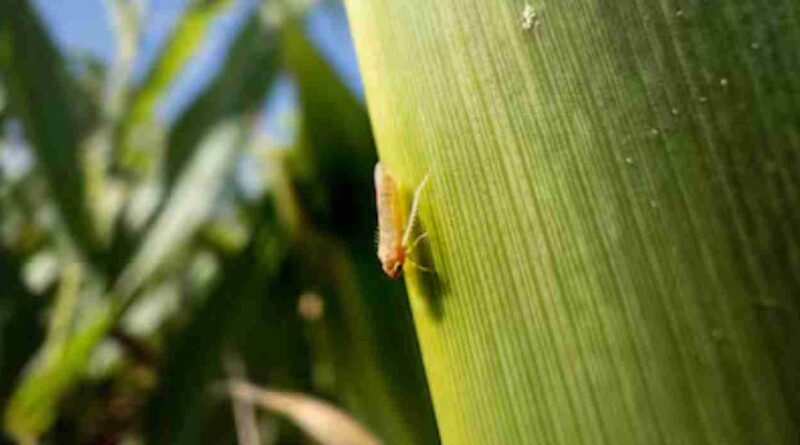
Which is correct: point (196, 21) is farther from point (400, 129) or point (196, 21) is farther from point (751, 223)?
point (751, 223)

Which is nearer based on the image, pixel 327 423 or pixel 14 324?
pixel 327 423

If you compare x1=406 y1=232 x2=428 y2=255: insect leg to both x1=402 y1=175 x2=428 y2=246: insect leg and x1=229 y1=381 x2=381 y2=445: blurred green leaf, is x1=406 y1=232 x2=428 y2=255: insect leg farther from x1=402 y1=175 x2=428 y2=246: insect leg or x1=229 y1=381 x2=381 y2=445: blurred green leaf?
x1=229 y1=381 x2=381 y2=445: blurred green leaf

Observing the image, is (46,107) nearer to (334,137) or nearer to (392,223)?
(334,137)

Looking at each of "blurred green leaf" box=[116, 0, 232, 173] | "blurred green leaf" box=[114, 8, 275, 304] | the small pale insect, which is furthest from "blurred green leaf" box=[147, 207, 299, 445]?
the small pale insect

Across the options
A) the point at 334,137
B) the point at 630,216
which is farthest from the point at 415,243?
the point at 334,137

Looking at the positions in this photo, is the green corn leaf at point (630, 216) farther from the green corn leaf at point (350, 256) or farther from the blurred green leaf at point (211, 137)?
the blurred green leaf at point (211, 137)

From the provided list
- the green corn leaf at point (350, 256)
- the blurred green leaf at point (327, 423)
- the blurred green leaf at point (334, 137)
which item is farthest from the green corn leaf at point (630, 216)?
the blurred green leaf at point (334, 137)

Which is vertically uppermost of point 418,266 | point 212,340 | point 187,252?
point 418,266
